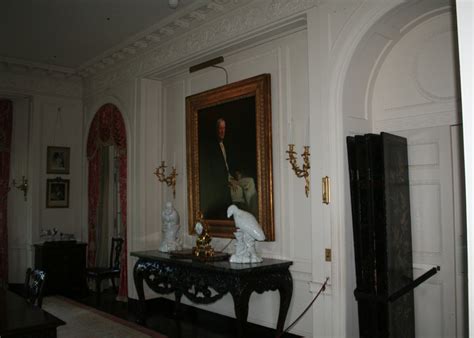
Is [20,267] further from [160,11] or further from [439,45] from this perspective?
[439,45]

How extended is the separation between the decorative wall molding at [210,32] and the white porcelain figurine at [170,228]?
188cm

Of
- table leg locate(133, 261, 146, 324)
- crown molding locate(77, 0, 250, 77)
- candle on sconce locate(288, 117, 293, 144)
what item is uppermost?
crown molding locate(77, 0, 250, 77)

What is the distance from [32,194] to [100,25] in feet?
11.0

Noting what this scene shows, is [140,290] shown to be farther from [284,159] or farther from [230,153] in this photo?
[284,159]

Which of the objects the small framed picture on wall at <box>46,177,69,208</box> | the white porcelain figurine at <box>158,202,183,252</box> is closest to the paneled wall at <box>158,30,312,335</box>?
the white porcelain figurine at <box>158,202,183,252</box>

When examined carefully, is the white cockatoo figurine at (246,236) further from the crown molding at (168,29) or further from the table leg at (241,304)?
the crown molding at (168,29)

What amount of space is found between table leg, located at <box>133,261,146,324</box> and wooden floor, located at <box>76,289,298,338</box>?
101 mm

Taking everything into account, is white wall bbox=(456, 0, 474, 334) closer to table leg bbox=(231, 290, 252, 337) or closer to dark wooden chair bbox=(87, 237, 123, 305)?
table leg bbox=(231, 290, 252, 337)

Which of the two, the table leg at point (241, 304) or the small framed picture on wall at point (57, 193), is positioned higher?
the small framed picture on wall at point (57, 193)

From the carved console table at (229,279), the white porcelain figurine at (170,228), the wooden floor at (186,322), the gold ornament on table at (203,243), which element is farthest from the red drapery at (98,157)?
the gold ornament on table at (203,243)

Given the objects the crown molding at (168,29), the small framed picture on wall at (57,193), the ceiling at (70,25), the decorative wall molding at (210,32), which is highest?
the ceiling at (70,25)

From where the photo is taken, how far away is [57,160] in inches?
304

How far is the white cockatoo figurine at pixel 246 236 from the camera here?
4301mm

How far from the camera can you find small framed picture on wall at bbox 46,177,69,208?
7.64 meters
